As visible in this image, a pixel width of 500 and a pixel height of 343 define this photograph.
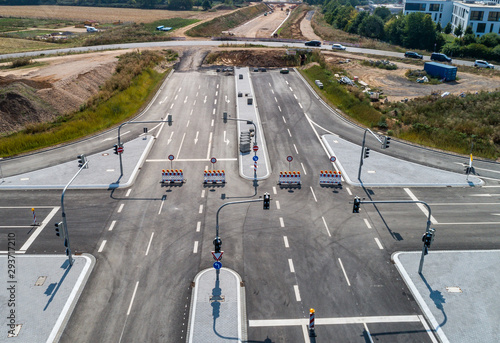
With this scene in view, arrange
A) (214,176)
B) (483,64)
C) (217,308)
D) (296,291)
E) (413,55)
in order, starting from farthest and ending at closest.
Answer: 1. (413,55)
2. (483,64)
3. (214,176)
4. (296,291)
5. (217,308)

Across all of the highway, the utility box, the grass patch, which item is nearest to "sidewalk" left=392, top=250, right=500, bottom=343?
the highway

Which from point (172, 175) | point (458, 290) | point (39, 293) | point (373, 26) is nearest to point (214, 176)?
point (172, 175)

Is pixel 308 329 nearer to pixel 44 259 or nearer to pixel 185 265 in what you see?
pixel 185 265

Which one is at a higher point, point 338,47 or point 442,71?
point 338,47

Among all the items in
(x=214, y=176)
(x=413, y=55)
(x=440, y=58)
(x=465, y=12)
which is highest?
(x=465, y=12)

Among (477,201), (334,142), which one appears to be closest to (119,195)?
(334,142)

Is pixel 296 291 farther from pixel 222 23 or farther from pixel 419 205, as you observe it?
pixel 222 23
